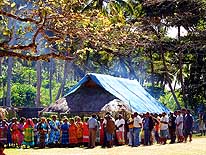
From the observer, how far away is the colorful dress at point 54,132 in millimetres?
23219

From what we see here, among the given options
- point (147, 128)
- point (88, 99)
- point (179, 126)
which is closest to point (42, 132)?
point (88, 99)

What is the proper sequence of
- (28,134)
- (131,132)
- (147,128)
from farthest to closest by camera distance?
(147,128) → (131,132) → (28,134)

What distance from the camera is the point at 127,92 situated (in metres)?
27.7

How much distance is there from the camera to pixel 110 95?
25688 mm

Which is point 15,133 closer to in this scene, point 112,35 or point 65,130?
point 65,130

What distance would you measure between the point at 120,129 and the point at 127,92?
4.37 meters

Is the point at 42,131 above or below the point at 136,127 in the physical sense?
below

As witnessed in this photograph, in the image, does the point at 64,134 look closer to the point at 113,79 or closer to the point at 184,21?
the point at 113,79

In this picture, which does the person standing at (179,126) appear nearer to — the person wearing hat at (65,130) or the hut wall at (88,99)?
the hut wall at (88,99)

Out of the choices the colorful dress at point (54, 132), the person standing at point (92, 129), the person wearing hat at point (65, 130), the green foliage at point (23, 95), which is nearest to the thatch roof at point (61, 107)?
the colorful dress at point (54, 132)

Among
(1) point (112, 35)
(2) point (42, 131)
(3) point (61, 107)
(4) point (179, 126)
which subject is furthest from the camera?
(3) point (61, 107)

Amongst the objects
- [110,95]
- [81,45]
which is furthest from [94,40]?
[110,95]

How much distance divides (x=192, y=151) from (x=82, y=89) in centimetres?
891

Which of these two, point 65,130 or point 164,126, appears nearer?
point 65,130
